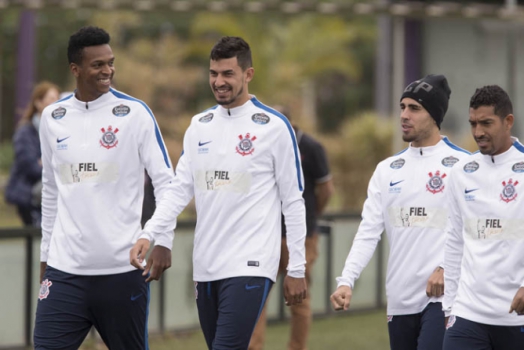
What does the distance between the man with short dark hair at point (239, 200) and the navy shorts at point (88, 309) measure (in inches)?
15.9

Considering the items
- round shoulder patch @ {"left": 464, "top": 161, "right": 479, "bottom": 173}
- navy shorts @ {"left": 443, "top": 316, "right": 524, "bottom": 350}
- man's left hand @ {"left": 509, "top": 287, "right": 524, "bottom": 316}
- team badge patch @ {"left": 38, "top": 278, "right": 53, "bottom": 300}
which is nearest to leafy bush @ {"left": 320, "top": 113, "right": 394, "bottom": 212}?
team badge patch @ {"left": 38, "top": 278, "right": 53, "bottom": 300}

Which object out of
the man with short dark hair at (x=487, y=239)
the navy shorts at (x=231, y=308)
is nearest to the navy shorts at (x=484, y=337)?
the man with short dark hair at (x=487, y=239)

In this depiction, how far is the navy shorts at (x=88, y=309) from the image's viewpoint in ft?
22.9

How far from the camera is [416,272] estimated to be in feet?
23.7

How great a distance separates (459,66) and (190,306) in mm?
12717

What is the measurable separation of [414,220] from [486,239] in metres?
0.81

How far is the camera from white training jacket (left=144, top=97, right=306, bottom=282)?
695cm

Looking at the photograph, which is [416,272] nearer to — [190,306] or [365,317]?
[190,306]

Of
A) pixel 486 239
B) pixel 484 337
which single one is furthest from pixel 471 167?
pixel 484 337

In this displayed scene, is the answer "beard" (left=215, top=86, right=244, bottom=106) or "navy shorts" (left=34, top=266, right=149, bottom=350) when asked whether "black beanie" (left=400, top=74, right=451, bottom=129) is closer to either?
"beard" (left=215, top=86, right=244, bottom=106)

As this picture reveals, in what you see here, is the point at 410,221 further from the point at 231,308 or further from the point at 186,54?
the point at 186,54

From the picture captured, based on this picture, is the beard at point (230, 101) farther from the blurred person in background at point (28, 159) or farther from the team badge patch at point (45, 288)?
the blurred person in background at point (28, 159)

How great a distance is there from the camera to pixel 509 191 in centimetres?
654

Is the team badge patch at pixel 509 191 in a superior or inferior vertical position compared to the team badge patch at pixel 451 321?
superior
